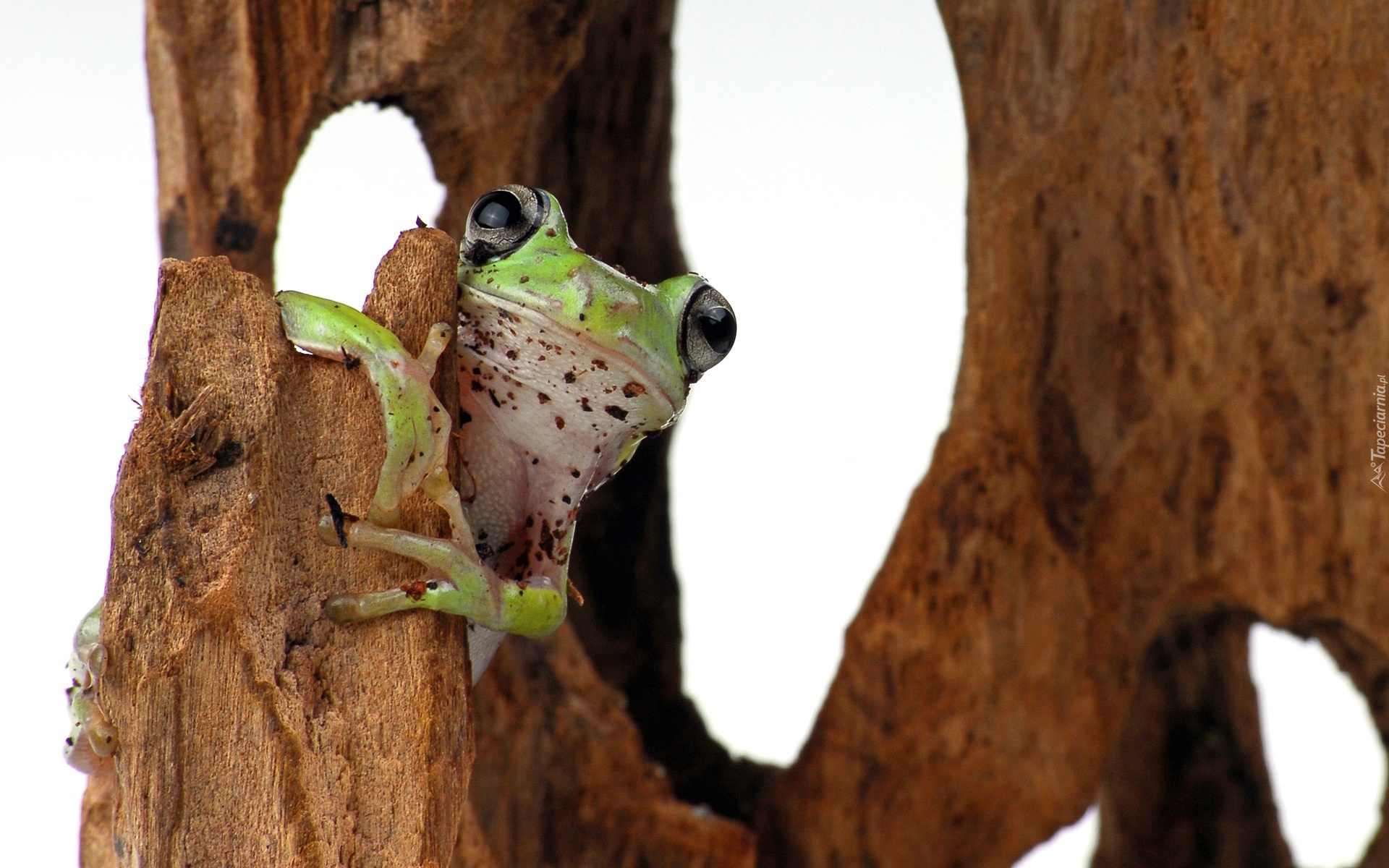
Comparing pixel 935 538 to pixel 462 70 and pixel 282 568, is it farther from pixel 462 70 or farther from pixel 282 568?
pixel 282 568

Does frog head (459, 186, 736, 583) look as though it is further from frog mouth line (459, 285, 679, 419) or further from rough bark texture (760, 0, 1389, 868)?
rough bark texture (760, 0, 1389, 868)

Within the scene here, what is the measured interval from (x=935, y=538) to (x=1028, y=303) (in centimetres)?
49

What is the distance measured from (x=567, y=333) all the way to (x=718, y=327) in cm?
21

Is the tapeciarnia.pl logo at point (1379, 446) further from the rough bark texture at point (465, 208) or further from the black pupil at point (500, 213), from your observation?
the black pupil at point (500, 213)

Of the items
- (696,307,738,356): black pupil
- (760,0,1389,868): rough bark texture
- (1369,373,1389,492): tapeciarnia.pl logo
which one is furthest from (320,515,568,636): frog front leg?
(1369,373,1389,492): tapeciarnia.pl logo

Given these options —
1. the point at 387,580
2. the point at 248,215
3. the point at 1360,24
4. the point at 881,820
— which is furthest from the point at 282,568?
the point at 1360,24

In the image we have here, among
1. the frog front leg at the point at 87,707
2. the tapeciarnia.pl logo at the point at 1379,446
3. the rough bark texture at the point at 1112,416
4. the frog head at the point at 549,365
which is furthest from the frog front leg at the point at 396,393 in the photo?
the tapeciarnia.pl logo at the point at 1379,446

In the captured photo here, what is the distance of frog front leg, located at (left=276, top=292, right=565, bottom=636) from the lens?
5.31 ft

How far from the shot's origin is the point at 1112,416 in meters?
2.69

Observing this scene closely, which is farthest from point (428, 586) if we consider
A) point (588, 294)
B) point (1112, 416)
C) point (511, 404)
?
point (1112, 416)

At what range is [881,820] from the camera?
2.82 metres

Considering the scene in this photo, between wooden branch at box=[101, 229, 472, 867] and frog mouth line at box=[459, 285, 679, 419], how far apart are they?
0.19 meters

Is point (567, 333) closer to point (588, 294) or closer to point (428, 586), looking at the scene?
point (588, 294)

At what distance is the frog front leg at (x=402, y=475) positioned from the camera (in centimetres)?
162
